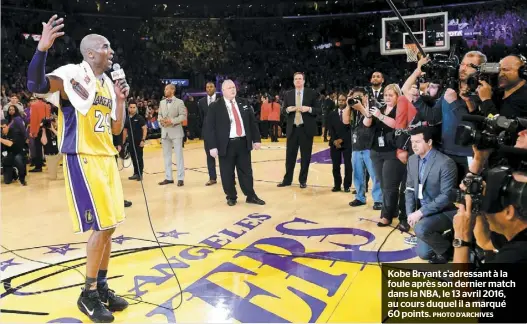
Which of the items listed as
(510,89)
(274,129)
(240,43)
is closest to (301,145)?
(510,89)

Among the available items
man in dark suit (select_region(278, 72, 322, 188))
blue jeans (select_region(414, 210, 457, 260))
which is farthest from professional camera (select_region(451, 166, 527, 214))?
man in dark suit (select_region(278, 72, 322, 188))

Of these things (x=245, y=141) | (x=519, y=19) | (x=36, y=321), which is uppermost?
(x=519, y=19)

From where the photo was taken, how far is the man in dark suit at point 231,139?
21.0ft

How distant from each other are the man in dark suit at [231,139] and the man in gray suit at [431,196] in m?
2.74

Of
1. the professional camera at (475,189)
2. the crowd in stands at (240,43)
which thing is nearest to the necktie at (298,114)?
the professional camera at (475,189)

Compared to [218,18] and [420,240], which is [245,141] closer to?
[420,240]

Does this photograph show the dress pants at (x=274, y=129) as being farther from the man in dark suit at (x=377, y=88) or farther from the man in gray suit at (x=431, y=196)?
the man in gray suit at (x=431, y=196)

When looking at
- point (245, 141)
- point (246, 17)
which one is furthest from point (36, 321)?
point (246, 17)

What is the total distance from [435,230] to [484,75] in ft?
4.05

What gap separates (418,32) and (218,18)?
12.4 meters

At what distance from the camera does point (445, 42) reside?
13.3 meters

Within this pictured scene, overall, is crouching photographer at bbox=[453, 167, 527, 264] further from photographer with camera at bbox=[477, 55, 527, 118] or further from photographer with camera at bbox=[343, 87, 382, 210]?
photographer with camera at bbox=[343, 87, 382, 210]

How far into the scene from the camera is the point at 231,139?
6.41 metres

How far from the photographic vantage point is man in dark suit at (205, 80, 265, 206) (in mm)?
6398
